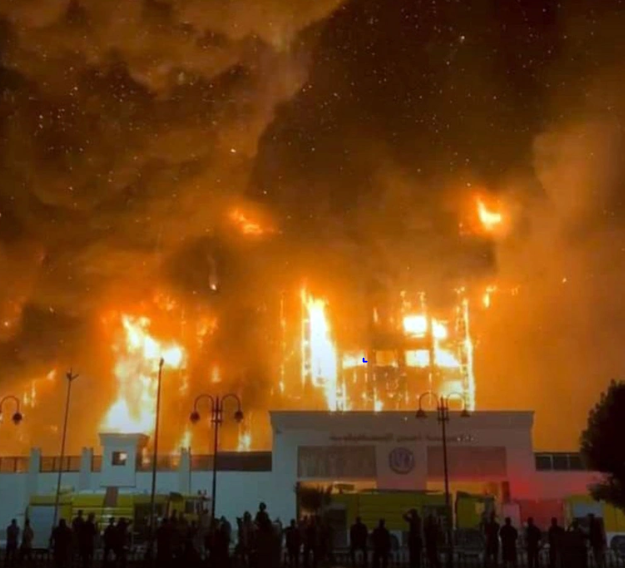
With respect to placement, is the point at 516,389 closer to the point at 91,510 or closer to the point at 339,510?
the point at 339,510

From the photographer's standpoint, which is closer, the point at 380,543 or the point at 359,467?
the point at 380,543

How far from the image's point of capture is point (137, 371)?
222ft

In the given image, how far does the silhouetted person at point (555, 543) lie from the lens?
20531mm

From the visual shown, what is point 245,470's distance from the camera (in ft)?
145

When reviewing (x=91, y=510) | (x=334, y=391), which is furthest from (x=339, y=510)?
(x=334, y=391)

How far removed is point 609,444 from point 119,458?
2962 centimetres

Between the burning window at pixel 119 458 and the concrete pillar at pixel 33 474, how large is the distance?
13.1 feet

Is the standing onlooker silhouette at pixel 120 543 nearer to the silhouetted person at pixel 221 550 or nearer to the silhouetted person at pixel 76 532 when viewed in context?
the silhouetted person at pixel 76 532

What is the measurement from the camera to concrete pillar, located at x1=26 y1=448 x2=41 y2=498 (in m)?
44.5

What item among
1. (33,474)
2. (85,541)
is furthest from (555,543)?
(33,474)

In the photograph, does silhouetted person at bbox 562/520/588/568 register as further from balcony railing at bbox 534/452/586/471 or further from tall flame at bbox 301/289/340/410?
tall flame at bbox 301/289/340/410

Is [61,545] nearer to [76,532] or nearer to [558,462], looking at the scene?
[76,532]

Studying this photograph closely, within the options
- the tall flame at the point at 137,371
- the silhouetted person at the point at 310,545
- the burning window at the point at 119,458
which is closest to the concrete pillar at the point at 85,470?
the burning window at the point at 119,458

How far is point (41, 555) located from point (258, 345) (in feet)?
127
